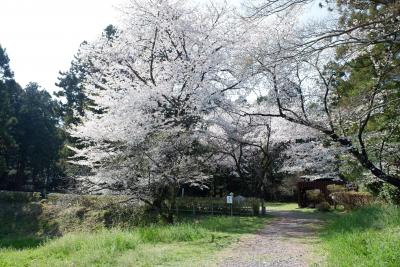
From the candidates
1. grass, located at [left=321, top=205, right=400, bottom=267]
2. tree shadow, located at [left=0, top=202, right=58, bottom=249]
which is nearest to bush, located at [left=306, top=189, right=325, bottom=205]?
tree shadow, located at [left=0, top=202, right=58, bottom=249]

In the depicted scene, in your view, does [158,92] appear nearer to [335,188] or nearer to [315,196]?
[335,188]

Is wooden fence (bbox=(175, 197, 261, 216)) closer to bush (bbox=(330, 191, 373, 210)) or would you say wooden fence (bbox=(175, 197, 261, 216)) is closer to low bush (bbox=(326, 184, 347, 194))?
bush (bbox=(330, 191, 373, 210))

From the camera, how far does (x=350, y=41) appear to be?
733 centimetres

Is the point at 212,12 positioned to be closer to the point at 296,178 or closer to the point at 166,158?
the point at 166,158

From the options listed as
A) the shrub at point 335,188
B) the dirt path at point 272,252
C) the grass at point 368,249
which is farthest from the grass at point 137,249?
the shrub at point 335,188

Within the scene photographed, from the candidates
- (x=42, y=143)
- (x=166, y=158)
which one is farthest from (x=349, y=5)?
(x=42, y=143)

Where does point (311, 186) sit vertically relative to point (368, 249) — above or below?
above

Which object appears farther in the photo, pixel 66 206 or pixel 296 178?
pixel 296 178

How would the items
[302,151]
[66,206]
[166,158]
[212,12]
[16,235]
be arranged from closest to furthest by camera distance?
[166,158], [212,12], [16,235], [66,206], [302,151]

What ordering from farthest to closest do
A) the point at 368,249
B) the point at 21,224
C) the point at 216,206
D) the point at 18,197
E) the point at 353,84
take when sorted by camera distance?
1. the point at 18,197
2. the point at 21,224
3. the point at 216,206
4. the point at 353,84
5. the point at 368,249

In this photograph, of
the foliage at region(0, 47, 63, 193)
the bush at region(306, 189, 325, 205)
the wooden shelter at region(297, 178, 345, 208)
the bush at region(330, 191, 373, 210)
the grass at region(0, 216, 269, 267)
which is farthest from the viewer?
the foliage at region(0, 47, 63, 193)

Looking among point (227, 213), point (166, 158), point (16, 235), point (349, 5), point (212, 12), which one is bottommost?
point (16, 235)

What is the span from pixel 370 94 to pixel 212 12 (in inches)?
383

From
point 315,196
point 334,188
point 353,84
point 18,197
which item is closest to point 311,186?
point 315,196
